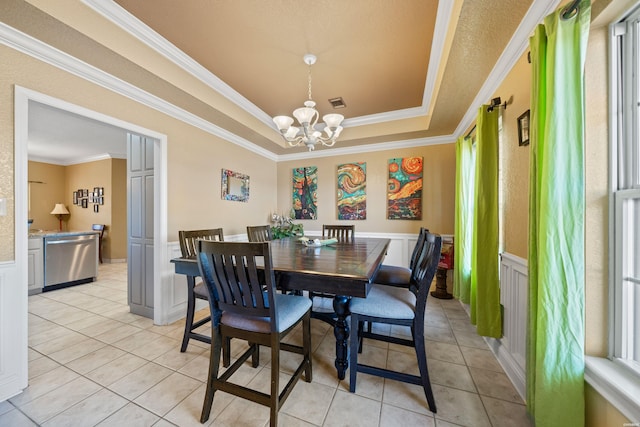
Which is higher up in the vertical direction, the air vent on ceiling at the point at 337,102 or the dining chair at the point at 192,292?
the air vent on ceiling at the point at 337,102

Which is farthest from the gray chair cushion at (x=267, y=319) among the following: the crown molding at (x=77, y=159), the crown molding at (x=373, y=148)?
the crown molding at (x=77, y=159)

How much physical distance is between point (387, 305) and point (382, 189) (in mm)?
2806

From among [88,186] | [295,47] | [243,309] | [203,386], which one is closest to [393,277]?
[243,309]

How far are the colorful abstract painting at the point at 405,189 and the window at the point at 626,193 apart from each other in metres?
2.80

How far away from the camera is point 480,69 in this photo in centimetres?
203

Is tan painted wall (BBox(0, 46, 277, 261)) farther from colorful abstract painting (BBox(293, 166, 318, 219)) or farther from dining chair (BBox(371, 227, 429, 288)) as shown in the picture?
dining chair (BBox(371, 227, 429, 288))

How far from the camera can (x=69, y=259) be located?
12.5 feet

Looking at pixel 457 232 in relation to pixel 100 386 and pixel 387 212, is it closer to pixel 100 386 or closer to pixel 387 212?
pixel 387 212

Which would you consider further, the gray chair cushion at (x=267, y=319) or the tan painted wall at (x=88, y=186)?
the tan painted wall at (x=88, y=186)

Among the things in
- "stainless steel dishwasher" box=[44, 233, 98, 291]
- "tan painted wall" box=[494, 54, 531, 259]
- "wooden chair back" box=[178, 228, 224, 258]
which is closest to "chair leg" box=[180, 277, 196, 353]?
"wooden chair back" box=[178, 228, 224, 258]

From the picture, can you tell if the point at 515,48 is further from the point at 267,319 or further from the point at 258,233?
the point at 258,233

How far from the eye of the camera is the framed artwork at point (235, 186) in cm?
342

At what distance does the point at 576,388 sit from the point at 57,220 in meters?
9.51

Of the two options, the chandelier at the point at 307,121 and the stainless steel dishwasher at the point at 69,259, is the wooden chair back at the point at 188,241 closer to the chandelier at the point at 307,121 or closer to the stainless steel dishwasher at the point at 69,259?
the chandelier at the point at 307,121
